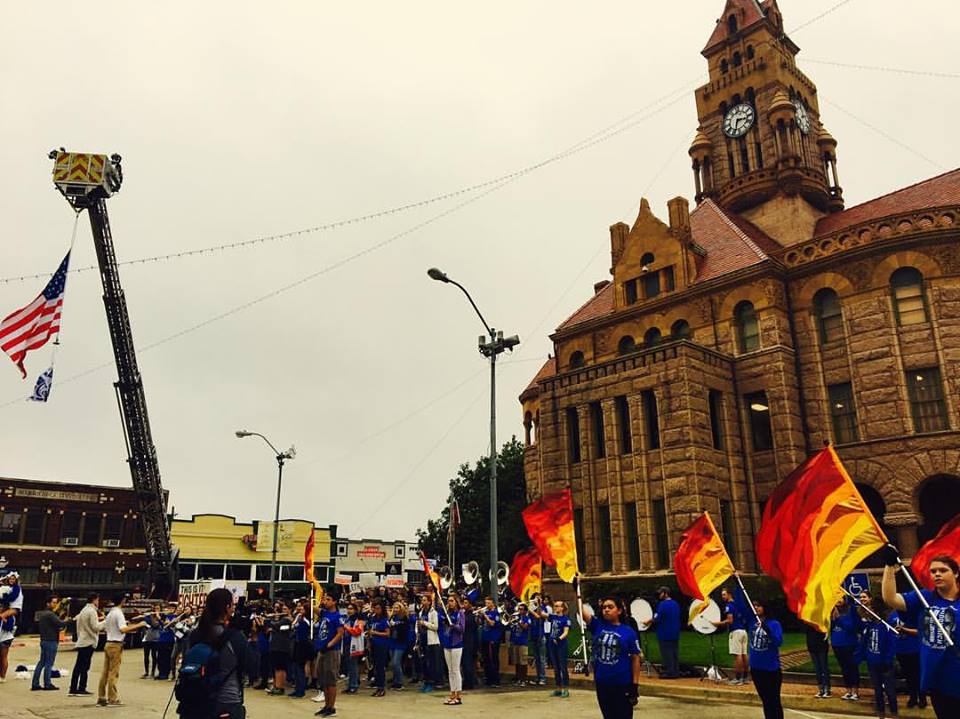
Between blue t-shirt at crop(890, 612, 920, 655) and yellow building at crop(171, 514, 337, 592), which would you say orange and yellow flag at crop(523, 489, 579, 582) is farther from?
yellow building at crop(171, 514, 337, 592)

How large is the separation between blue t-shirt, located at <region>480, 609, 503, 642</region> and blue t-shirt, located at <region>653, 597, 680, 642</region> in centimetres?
379

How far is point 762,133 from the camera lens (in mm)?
→ 44438

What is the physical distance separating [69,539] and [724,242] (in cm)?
5130

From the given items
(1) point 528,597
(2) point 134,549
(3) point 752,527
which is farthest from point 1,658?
(2) point 134,549

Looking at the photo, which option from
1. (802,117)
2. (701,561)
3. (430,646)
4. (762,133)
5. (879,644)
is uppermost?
(802,117)

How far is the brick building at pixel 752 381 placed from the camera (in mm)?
29891

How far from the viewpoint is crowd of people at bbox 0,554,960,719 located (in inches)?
262

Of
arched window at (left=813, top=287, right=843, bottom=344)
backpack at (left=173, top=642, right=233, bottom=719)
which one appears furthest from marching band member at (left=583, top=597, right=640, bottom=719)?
arched window at (left=813, top=287, right=843, bottom=344)

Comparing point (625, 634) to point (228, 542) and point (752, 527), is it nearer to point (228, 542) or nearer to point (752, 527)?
point (752, 527)

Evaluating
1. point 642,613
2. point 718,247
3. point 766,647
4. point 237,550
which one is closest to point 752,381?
point 718,247

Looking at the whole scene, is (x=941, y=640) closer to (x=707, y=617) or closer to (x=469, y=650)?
(x=707, y=617)

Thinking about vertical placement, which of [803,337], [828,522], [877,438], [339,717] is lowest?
[339,717]

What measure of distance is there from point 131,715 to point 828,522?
1166 centimetres

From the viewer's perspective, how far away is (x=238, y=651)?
6785 mm
